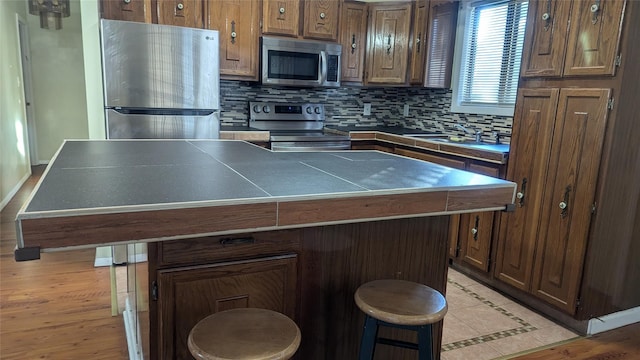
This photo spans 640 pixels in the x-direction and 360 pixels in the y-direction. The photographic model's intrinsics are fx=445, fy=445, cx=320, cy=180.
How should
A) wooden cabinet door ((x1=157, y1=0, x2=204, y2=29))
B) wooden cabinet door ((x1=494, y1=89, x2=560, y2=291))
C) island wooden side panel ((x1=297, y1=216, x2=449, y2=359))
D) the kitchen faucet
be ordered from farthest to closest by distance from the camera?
the kitchen faucet → wooden cabinet door ((x1=157, y1=0, x2=204, y2=29)) → wooden cabinet door ((x1=494, y1=89, x2=560, y2=291)) → island wooden side panel ((x1=297, y1=216, x2=449, y2=359))

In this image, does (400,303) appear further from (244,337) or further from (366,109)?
(366,109)

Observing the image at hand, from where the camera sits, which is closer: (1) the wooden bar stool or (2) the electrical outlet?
(1) the wooden bar stool

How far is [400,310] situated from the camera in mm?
1342

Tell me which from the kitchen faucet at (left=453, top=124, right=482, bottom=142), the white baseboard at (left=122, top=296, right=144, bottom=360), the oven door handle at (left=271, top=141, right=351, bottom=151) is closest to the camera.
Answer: the white baseboard at (left=122, top=296, right=144, bottom=360)

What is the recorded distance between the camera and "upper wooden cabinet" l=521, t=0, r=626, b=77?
2203 mm

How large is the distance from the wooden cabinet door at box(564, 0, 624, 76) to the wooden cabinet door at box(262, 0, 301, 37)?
6.98 ft

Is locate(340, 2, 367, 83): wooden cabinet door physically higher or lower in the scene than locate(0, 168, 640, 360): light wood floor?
higher

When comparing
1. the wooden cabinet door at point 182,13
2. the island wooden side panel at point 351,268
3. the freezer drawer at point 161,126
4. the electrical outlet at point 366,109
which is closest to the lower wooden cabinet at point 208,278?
the island wooden side panel at point 351,268

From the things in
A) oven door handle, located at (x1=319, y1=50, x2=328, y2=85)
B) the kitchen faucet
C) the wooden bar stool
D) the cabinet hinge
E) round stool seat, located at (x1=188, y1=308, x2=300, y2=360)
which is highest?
oven door handle, located at (x1=319, y1=50, x2=328, y2=85)

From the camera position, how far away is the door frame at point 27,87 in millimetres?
5945

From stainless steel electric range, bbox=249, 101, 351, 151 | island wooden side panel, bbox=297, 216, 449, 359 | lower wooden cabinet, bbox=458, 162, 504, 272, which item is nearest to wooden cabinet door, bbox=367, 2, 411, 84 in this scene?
stainless steel electric range, bbox=249, 101, 351, 151

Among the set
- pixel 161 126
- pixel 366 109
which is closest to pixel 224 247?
pixel 161 126

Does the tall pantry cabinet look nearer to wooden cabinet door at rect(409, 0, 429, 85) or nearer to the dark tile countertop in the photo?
the dark tile countertop

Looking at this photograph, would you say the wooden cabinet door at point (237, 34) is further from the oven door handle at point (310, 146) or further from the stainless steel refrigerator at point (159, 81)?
the oven door handle at point (310, 146)
